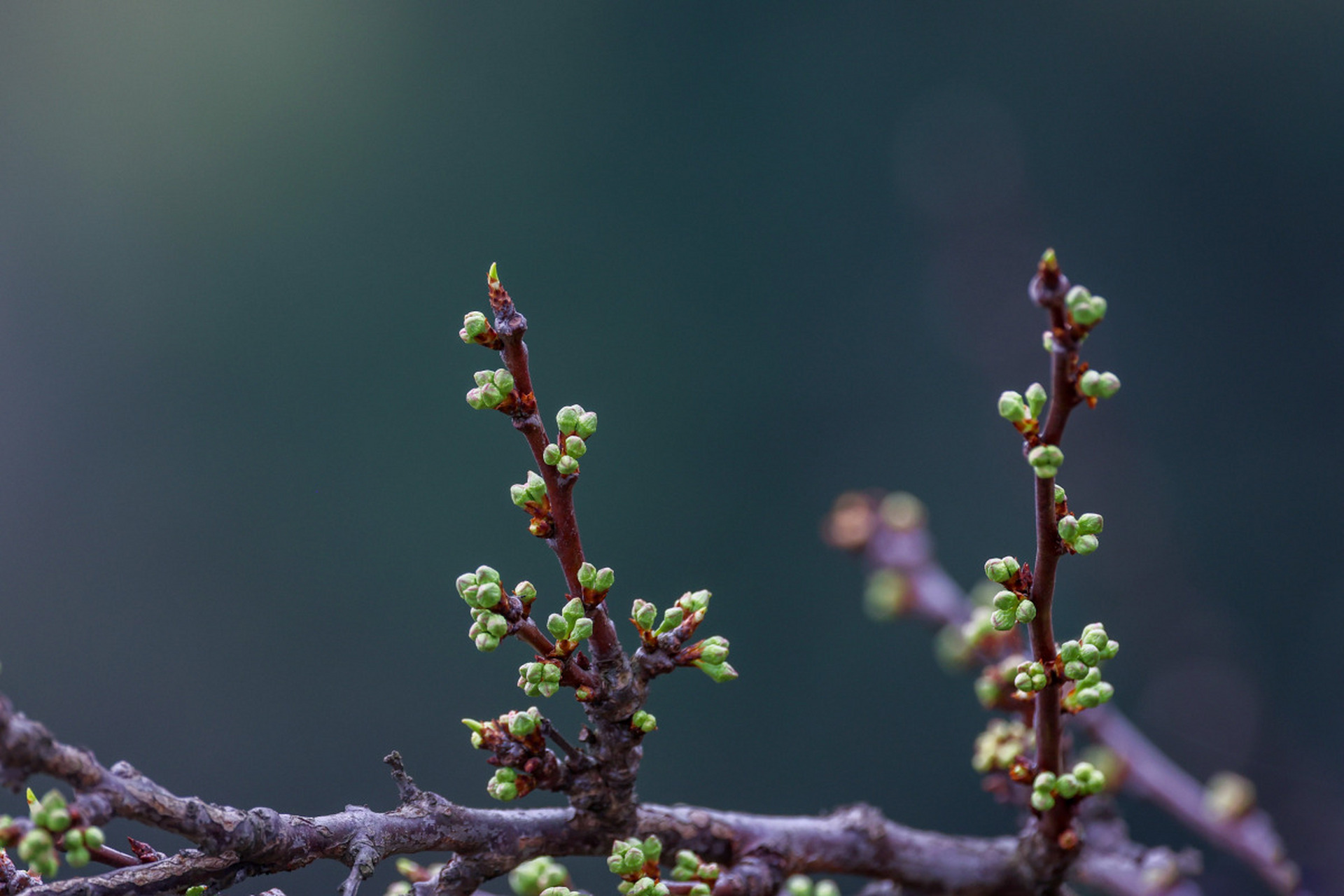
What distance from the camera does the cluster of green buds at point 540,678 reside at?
619 millimetres

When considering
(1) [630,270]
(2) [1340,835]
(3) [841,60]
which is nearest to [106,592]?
(1) [630,270]

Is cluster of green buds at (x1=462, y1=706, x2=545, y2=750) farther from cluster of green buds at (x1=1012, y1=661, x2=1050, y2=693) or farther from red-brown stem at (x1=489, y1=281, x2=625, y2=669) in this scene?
cluster of green buds at (x1=1012, y1=661, x2=1050, y2=693)

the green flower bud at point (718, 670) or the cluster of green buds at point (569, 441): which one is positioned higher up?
the cluster of green buds at point (569, 441)

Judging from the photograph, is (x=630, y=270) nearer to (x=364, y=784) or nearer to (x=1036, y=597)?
(x=364, y=784)

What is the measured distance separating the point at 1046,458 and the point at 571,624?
305 mm

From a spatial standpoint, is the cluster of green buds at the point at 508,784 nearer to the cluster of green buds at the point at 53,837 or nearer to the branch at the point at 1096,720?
the cluster of green buds at the point at 53,837

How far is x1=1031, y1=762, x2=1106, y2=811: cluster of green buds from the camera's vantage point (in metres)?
0.72

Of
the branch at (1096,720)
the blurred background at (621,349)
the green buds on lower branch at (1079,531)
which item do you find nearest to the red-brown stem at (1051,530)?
the green buds on lower branch at (1079,531)

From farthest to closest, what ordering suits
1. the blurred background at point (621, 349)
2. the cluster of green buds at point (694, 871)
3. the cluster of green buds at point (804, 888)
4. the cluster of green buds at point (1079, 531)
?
the blurred background at point (621, 349) → the cluster of green buds at point (804, 888) → the cluster of green buds at point (694, 871) → the cluster of green buds at point (1079, 531)

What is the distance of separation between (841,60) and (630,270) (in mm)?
998

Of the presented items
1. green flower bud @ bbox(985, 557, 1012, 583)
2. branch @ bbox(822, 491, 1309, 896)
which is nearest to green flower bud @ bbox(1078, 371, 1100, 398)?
green flower bud @ bbox(985, 557, 1012, 583)

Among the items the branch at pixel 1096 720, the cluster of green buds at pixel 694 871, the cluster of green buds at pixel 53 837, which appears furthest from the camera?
the branch at pixel 1096 720

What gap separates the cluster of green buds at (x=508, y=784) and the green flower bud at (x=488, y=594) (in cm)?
13

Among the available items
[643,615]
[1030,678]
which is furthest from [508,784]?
[1030,678]
